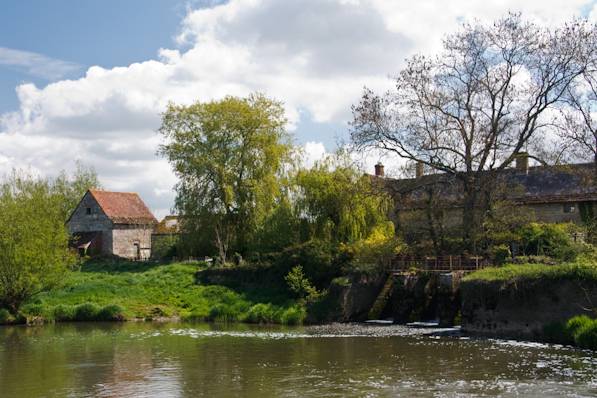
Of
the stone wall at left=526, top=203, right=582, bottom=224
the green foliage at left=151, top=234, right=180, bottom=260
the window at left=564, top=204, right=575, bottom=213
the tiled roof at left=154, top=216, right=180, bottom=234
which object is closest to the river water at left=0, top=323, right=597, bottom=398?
the stone wall at left=526, top=203, right=582, bottom=224

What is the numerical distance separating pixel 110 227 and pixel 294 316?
29.8 metres

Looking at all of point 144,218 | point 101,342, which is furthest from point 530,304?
point 144,218

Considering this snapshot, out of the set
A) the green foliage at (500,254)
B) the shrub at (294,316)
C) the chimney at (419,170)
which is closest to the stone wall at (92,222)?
the shrub at (294,316)

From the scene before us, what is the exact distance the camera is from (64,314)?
128ft

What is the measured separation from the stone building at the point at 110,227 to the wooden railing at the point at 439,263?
30.5 meters

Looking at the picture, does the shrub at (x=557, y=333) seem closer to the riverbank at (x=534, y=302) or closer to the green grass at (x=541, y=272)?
the riverbank at (x=534, y=302)

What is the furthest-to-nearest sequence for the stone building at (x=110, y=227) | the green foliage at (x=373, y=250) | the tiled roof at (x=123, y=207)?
1. the tiled roof at (x=123, y=207)
2. the stone building at (x=110, y=227)
3. the green foliage at (x=373, y=250)

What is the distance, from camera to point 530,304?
27.0 meters

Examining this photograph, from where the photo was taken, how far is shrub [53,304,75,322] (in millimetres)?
38938

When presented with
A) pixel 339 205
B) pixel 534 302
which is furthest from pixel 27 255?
pixel 534 302

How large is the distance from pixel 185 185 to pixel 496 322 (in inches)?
1151

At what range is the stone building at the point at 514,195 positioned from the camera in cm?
3809

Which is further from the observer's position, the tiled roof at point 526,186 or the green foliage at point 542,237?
the tiled roof at point 526,186

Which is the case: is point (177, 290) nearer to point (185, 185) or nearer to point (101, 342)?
point (185, 185)
